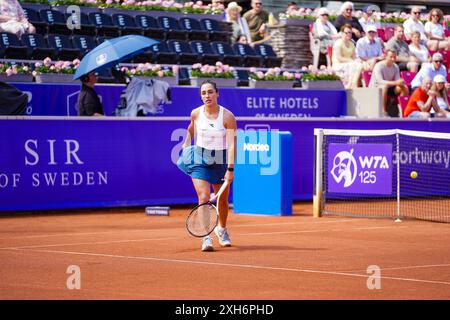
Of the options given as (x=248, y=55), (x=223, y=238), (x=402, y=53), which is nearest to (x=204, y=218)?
(x=223, y=238)

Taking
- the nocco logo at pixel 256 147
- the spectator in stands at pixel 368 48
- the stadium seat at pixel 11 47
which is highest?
the spectator in stands at pixel 368 48

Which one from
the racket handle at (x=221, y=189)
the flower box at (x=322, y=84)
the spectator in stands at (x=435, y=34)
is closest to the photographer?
the racket handle at (x=221, y=189)

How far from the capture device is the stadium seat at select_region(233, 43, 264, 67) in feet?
80.5

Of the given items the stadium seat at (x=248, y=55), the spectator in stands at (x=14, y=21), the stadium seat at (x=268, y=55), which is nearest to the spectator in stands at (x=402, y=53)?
the stadium seat at (x=268, y=55)

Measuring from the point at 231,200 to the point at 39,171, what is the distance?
3826mm

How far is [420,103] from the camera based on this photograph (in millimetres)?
22859

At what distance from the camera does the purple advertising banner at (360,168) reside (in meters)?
17.3

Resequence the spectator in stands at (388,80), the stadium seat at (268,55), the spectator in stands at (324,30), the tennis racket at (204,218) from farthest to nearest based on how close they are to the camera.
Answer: the spectator in stands at (324,30) → the stadium seat at (268,55) → the spectator in stands at (388,80) → the tennis racket at (204,218)

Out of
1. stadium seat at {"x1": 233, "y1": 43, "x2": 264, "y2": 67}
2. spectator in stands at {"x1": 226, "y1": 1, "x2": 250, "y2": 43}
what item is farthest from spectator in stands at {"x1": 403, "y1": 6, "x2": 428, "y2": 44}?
stadium seat at {"x1": 233, "y1": 43, "x2": 264, "y2": 67}

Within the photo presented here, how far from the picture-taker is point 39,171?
1744cm

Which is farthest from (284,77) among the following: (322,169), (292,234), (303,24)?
(292,234)

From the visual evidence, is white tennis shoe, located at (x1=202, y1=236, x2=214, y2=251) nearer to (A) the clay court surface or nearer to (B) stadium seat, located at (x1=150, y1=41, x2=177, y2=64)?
(A) the clay court surface

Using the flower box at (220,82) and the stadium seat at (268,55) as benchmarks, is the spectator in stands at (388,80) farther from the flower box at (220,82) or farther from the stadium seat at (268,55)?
the flower box at (220,82)

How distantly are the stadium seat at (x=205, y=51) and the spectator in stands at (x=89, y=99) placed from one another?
5.24m
